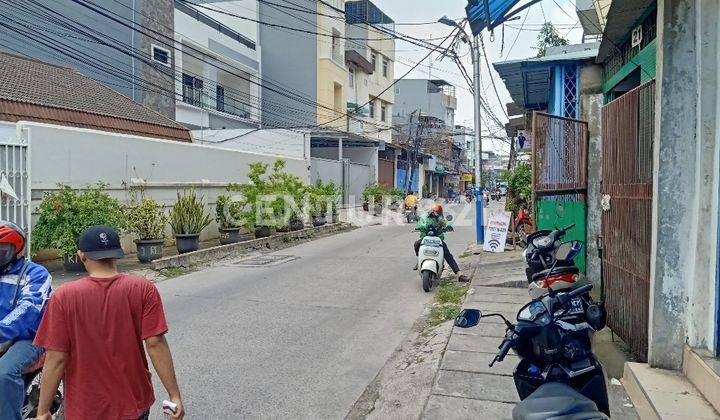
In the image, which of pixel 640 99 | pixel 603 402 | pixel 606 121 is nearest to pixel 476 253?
pixel 606 121

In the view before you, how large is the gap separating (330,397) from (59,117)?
1305 centimetres

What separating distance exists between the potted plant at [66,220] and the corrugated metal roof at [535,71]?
7.56 m

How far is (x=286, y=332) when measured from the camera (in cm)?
636

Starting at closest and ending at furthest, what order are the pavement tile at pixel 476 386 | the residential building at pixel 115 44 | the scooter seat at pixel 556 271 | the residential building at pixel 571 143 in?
the scooter seat at pixel 556 271 → the pavement tile at pixel 476 386 → the residential building at pixel 571 143 → the residential building at pixel 115 44

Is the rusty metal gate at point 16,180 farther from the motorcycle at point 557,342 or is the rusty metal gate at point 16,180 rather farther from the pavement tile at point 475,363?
the motorcycle at point 557,342

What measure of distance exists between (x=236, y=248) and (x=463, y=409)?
10.4 metres

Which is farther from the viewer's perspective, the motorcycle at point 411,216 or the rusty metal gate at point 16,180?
the motorcycle at point 411,216

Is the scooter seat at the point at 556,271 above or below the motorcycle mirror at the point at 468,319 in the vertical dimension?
above

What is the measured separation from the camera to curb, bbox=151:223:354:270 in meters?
11.2

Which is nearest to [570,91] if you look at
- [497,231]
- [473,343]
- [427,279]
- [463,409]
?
[497,231]

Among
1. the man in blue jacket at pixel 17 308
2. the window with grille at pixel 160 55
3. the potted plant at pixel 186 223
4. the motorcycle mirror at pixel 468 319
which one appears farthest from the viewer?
the window with grille at pixel 160 55

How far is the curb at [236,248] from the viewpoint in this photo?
11.2 m

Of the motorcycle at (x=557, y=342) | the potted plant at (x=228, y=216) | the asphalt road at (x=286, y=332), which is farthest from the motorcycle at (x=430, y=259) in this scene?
the potted plant at (x=228, y=216)

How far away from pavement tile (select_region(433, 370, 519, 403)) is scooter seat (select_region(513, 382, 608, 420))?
6.12ft
